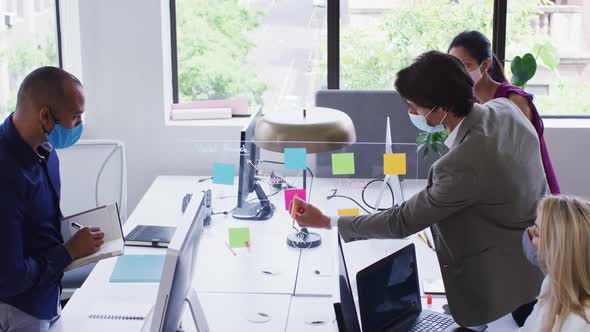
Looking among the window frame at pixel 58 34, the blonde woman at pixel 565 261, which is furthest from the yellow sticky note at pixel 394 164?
the window frame at pixel 58 34

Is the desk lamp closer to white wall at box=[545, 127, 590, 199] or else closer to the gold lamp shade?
the gold lamp shade

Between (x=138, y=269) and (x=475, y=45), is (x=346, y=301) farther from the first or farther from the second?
(x=475, y=45)

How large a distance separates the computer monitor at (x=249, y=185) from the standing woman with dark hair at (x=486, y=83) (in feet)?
2.96

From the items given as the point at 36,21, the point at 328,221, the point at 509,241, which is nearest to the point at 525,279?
the point at 509,241

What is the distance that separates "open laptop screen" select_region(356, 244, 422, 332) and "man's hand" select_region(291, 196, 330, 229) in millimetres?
278

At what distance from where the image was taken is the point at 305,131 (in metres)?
2.67

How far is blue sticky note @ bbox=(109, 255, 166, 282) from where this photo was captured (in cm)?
264

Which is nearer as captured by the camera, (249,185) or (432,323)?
(432,323)

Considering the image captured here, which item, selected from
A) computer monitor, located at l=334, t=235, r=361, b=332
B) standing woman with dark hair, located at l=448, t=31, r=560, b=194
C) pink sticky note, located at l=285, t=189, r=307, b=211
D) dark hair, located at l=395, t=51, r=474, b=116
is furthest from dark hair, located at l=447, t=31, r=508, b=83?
computer monitor, located at l=334, t=235, r=361, b=332

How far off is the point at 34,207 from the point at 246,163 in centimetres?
108

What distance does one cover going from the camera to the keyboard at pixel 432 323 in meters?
2.27

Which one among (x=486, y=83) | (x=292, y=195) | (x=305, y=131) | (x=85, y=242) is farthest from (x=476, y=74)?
(x=85, y=242)

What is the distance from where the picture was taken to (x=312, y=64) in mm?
4520

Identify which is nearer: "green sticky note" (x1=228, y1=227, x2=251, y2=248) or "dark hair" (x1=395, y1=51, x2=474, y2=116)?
"dark hair" (x1=395, y1=51, x2=474, y2=116)
